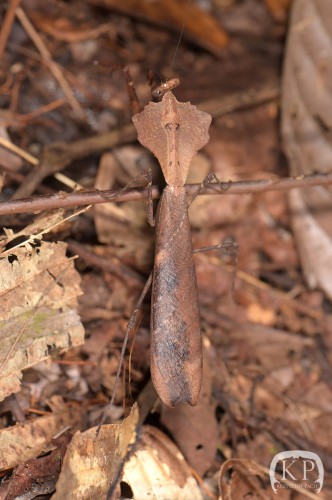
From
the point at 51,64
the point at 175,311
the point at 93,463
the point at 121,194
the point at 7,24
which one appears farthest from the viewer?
the point at 51,64

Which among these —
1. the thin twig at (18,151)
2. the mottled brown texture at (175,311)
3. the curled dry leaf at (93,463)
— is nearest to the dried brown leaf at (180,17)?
the thin twig at (18,151)

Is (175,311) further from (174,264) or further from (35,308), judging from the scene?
(35,308)

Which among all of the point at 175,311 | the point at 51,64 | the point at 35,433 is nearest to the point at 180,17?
the point at 51,64

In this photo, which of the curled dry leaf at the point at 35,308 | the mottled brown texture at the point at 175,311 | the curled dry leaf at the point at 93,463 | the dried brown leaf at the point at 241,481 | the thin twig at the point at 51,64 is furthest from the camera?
the thin twig at the point at 51,64

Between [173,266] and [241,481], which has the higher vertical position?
[173,266]

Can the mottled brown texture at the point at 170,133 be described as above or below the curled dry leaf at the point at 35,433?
above

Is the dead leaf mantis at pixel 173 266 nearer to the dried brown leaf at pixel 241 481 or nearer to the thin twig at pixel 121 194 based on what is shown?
the thin twig at pixel 121 194
